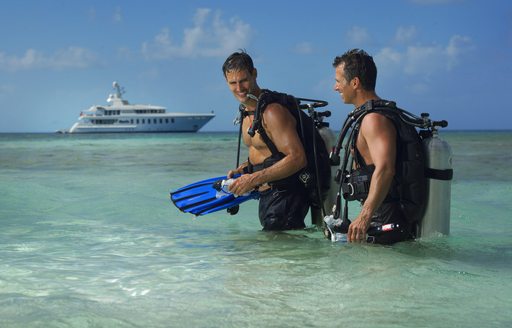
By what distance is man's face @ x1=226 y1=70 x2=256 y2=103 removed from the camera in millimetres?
4637

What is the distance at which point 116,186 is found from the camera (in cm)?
1204

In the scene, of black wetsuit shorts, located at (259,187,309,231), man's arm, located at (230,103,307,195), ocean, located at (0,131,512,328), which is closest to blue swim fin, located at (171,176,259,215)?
black wetsuit shorts, located at (259,187,309,231)

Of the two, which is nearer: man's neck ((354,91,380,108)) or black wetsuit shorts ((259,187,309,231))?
man's neck ((354,91,380,108))

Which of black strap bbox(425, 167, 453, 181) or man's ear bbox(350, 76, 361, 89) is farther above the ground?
man's ear bbox(350, 76, 361, 89)

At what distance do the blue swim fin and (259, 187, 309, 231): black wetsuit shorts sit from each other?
18cm

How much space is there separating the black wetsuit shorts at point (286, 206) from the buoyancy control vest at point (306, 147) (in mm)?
73

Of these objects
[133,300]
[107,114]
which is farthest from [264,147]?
[107,114]

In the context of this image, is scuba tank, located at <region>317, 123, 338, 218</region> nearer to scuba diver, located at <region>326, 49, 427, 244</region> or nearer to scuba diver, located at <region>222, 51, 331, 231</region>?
scuba diver, located at <region>222, 51, 331, 231</region>

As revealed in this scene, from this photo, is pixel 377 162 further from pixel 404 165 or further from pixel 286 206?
pixel 286 206

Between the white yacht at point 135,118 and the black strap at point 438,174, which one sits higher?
the white yacht at point 135,118

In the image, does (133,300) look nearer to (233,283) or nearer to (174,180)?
(233,283)

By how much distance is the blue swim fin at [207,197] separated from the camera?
507 centimetres

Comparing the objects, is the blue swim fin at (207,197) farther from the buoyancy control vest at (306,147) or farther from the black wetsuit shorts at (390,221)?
the black wetsuit shorts at (390,221)

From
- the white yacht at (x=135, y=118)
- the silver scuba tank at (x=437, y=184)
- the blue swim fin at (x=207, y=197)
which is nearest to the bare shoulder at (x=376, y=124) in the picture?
the silver scuba tank at (x=437, y=184)
